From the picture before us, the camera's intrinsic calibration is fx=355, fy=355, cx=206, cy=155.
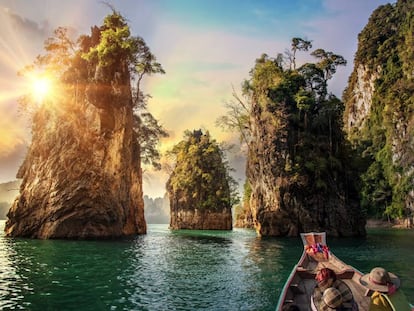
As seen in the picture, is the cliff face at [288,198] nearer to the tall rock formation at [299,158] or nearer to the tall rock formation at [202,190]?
the tall rock formation at [299,158]

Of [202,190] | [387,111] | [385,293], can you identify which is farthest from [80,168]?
[387,111]

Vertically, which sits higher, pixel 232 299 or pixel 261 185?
pixel 261 185

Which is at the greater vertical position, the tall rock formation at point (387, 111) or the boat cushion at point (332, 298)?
the tall rock formation at point (387, 111)

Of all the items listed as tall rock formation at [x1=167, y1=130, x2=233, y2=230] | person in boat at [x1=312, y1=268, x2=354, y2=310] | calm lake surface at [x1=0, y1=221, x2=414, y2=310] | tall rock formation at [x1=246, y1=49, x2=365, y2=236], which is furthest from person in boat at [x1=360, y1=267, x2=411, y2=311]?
tall rock formation at [x1=167, y1=130, x2=233, y2=230]

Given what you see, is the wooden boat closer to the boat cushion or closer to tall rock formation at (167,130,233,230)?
the boat cushion

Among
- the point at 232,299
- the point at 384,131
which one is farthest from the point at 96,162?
the point at 384,131

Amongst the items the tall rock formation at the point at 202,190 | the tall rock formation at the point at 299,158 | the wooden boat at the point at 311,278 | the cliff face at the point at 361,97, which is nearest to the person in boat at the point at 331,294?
the wooden boat at the point at 311,278

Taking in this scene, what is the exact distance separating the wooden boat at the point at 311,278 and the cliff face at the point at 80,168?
28195 millimetres

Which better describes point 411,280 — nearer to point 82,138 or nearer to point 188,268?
point 188,268

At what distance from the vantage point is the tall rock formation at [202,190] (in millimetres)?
A: 72938

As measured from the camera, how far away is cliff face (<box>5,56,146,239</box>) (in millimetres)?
36438

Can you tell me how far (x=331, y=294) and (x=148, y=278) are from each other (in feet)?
38.9

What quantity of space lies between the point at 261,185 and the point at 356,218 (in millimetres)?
12403

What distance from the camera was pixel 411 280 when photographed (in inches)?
629
